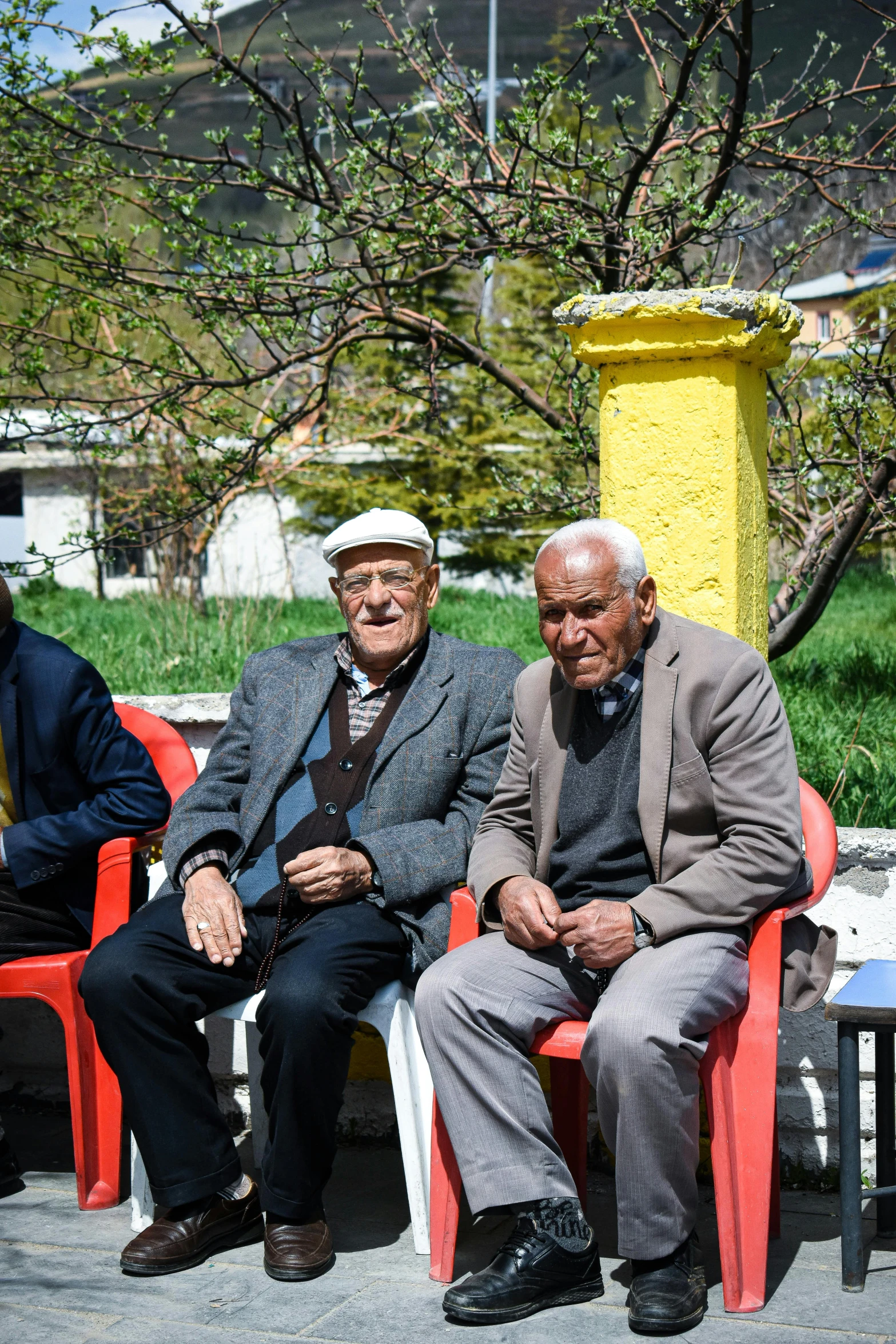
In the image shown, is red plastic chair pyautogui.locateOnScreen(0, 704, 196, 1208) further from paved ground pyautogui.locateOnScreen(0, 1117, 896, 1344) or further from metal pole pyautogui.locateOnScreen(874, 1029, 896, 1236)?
metal pole pyautogui.locateOnScreen(874, 1029, 896, 1236)

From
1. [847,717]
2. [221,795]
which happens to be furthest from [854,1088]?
[847,717]

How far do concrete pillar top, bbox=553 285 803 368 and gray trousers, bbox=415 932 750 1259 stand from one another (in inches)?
60.7

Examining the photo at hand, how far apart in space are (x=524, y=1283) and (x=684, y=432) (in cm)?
211

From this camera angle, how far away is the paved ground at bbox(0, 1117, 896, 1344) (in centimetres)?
267

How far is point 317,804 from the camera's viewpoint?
345 centimetres

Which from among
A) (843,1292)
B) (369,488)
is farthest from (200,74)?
(369,488)

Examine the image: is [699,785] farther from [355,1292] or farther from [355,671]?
[355,1292]

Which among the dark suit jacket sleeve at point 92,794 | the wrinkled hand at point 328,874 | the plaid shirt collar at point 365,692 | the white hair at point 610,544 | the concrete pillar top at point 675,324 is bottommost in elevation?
the wrinkled hand at point 328,874

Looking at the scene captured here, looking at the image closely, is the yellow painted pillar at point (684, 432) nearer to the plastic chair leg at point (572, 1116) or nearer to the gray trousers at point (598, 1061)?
the gray trousers at point (598, 1061)

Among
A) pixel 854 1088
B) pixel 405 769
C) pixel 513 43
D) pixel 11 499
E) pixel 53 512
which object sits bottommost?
pixel 854 1088

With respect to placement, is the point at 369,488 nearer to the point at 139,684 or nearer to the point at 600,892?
the point at 139,684

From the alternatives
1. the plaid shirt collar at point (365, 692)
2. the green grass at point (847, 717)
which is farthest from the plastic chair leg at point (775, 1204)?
the plaid shirt collar at point (365, 692)

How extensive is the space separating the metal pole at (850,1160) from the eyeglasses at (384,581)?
1.57 metres

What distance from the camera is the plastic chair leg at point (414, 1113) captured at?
3.12 m
